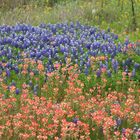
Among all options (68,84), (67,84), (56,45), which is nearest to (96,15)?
(56,45)

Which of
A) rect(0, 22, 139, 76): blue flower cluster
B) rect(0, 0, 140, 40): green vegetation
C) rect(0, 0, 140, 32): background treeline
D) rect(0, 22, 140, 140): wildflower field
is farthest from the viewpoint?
rect(0, 0, 140, 32): background treeline

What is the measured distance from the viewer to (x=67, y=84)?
7.78 metres

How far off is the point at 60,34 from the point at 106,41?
4.13ft

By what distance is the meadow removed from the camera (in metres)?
5.60

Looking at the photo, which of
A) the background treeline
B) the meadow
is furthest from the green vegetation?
the meadow

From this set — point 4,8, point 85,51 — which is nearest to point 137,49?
point 85,51

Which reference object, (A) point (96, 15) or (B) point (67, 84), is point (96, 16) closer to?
(A) point (96, 15)

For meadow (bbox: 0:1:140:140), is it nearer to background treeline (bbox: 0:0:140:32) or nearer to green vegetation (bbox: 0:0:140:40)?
green vegetation (bbox: 0:0:140:40)

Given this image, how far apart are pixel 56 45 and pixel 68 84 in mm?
2267

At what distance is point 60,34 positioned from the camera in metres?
10.8

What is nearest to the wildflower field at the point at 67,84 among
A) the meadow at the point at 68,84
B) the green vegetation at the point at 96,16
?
the meadow at the point at 68,84

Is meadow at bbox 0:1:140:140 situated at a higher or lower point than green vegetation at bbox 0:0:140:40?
lower

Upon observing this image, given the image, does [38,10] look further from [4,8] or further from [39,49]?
[39,49]

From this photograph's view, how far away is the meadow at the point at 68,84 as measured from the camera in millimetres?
5598
